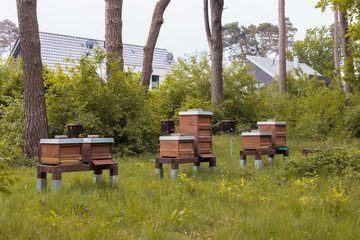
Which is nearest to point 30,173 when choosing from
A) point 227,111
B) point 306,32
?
point 227,111

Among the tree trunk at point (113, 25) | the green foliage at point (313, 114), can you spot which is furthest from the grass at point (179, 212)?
the green foliage at point (313, 114)

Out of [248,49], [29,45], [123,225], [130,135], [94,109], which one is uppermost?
[248,49]

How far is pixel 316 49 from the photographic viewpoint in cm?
6281

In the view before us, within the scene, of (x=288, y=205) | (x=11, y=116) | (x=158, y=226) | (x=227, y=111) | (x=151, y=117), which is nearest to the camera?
→ (x=158, y=226)

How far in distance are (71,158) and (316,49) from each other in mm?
61106

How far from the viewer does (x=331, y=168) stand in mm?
9266

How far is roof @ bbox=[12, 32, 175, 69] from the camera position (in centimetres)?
3597

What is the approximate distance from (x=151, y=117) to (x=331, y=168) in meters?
6.24

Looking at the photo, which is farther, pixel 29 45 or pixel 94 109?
pixel 94 109

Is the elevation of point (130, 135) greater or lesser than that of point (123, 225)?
greater

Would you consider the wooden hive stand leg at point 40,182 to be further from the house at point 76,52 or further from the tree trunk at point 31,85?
the house at point 76,52

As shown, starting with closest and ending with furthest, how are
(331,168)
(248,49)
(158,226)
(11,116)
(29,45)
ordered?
(158,226), (331,168), (29,45), (11,116), (248,49)

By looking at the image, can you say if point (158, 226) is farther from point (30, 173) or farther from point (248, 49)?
point (248, 49)

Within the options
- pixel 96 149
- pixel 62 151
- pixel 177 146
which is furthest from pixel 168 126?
pixel 62 151
